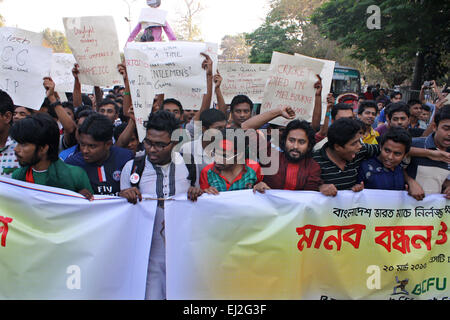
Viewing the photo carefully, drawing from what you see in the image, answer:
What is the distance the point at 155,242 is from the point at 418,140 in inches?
94.2

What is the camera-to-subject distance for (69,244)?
8.54 feet

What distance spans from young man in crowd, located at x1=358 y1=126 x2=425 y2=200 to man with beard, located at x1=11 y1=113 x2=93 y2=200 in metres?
2.05

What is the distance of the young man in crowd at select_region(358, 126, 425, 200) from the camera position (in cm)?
292

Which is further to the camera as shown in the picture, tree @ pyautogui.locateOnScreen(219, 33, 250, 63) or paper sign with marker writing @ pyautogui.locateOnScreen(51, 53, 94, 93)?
tree @ pyautogui.locateOnScreen(219, 33, 250, 63)

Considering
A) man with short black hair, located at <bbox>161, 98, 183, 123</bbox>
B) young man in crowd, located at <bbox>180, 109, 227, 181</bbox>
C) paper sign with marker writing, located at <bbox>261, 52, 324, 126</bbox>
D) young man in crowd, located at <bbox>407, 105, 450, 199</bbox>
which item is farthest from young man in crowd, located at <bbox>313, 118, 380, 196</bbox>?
man with short black hair, located at <bbox>161, 98, 183, 123</bbox>

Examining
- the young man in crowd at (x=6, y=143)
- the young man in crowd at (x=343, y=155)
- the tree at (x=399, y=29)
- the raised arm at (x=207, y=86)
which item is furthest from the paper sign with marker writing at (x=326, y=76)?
the tree at (x=399, y=29)

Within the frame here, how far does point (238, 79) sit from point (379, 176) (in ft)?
8.83

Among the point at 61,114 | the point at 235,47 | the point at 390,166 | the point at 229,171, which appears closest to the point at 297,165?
the point at 229,171

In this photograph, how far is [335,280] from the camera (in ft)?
9.02

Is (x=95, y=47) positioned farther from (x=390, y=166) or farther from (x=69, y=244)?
(x=390, y=166)

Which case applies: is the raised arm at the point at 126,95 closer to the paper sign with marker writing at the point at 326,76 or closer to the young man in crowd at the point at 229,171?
the young man in crowd at the point at 229,171

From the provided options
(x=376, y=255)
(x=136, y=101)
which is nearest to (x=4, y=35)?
(x=136, y=101)

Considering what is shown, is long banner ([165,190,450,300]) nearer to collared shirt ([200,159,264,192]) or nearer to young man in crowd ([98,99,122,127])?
collared shirt ([200,159,264,192])

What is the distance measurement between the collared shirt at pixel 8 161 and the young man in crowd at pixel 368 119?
352 cm
